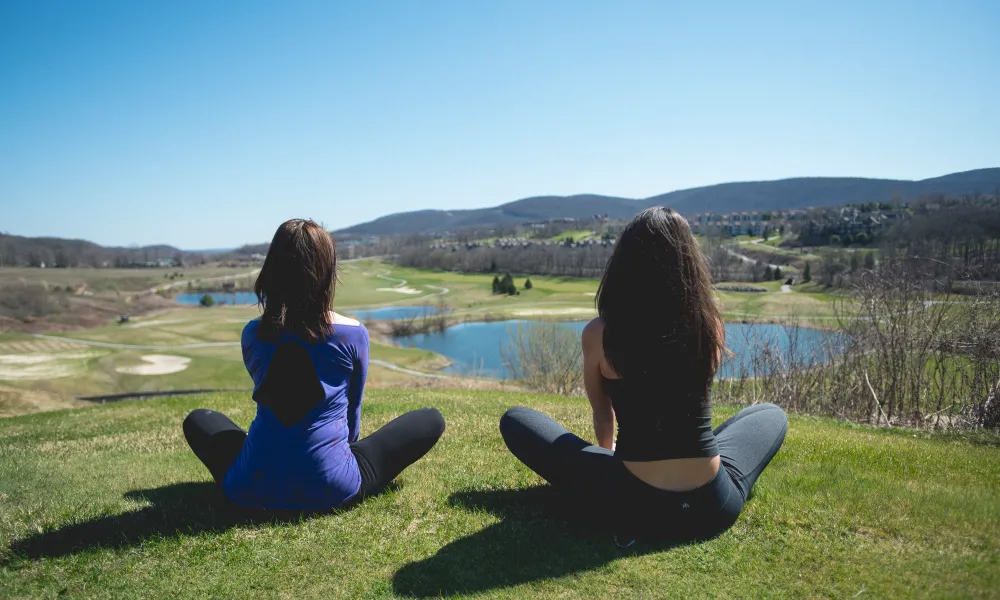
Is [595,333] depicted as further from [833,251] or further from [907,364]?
[833,251]

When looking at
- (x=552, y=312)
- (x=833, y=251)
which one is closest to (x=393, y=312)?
(x=552, y=312)

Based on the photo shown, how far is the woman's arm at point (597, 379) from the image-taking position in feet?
10.5

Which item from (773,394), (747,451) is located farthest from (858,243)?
(747,451)

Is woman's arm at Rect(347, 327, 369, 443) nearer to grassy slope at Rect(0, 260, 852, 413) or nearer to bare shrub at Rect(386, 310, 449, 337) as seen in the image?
grassy slope at Rect(0, 260, 852, 413)

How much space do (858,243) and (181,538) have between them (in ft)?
316

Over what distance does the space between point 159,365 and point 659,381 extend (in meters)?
41.9

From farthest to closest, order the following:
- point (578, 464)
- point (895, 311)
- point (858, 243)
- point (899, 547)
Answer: point (858, 243), point (895, 311), point (578, 464), point (899, 547)

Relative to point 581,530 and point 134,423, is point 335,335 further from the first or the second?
point 134,423

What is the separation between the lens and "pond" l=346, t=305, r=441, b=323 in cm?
7847

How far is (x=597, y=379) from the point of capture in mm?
3332

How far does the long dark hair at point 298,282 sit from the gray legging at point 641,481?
1.51 meters

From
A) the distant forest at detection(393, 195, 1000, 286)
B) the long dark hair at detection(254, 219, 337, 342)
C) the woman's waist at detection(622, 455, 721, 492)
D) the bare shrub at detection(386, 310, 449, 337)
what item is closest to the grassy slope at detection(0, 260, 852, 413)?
the long dark hair at detection(254, 219, 337, 342)

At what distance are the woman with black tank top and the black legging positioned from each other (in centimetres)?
141

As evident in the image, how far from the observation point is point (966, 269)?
938cm
